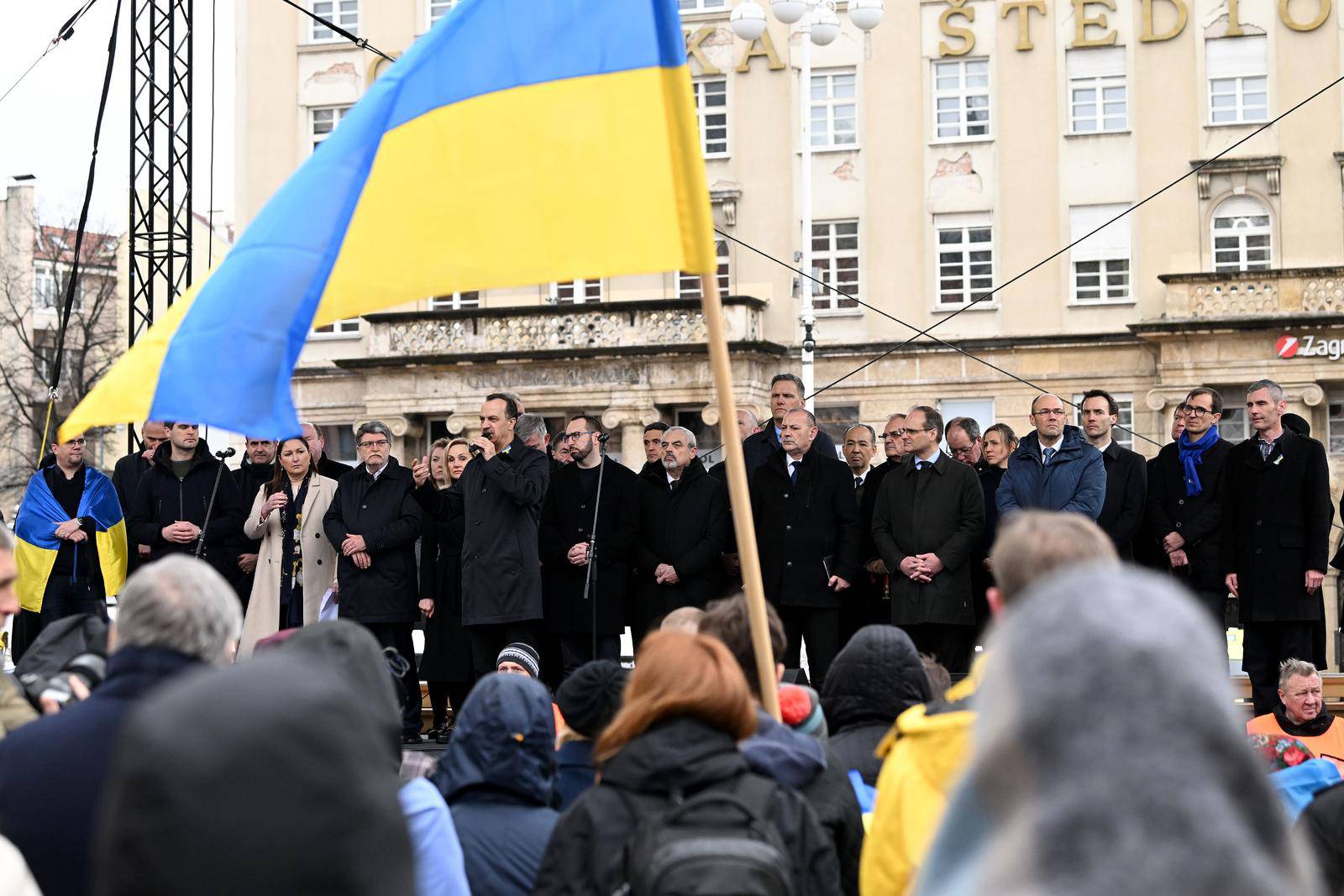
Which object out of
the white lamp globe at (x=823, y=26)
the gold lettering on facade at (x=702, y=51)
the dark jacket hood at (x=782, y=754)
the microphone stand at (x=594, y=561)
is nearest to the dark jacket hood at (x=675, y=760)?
the dark jacket hood at (x=782, y=754)

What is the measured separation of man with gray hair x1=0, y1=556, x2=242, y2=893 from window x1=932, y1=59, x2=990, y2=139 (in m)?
38.1

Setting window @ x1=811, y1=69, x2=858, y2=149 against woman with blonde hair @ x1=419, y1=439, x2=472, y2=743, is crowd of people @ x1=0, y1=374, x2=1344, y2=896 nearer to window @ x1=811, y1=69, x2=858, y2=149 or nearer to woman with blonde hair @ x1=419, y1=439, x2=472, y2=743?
woman with blonde hair @ x1=419, y1=439, x2=472, y2=743

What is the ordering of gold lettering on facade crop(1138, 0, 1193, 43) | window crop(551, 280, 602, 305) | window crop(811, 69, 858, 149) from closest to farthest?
gold lettering on facade crop(1138, 0, 1193, 43) < window crop(811, 69, 858, 149) < window crop(551, 280, 602, 305)

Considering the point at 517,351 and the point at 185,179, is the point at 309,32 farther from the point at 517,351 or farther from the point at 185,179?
the point at 185,179

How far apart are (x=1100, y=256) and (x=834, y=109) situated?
22.5 ft

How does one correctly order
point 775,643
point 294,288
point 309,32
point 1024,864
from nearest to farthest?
point 1024,864
point 775,643
point 294,288
point 309,32

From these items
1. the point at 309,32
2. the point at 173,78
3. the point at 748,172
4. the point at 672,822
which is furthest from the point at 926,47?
the point at 672,822

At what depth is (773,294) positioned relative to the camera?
136 ft

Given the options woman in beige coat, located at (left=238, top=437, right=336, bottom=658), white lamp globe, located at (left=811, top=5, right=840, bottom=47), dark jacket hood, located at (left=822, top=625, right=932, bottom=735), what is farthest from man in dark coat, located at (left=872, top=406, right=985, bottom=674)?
white lamp globe, located at (left=811, top=5, right=840, bottom=47)

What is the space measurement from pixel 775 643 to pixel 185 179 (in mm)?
14707

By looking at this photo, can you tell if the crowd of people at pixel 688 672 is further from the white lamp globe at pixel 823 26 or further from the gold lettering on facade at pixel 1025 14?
the gold lettering on facade at pixel 1025 14

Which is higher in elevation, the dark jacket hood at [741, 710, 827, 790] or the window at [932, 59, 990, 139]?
the window at [932, 59, 990, 139]

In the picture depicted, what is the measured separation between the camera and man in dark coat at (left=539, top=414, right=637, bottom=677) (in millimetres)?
12453

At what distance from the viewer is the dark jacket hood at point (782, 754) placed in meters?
4.83
